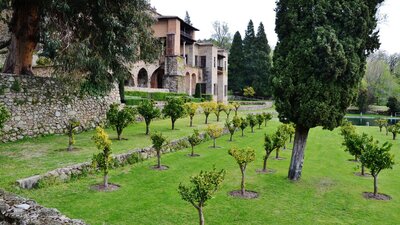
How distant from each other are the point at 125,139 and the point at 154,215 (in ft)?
27.6

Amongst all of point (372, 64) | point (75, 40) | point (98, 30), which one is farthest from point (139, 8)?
point (372, 64)

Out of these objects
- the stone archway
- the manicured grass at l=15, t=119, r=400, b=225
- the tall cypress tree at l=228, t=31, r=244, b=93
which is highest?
the tall cypress tree at l=228, t=31, r=244, b=93

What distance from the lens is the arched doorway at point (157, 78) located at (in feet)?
143

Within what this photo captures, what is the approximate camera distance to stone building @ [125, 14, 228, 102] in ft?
132

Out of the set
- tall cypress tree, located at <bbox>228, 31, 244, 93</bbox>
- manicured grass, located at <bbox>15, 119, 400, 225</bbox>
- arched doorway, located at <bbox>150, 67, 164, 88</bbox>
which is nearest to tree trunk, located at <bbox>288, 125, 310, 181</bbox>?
manicured grass, located at <bbox>15, 119, 400, 225</bbox>

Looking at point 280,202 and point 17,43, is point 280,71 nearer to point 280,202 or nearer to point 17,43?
point 280,202

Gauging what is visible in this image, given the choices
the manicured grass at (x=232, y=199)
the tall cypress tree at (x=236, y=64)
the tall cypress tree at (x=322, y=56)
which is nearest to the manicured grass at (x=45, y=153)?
the manicured grass at (x=232, y=199)

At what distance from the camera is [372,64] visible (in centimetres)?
6047

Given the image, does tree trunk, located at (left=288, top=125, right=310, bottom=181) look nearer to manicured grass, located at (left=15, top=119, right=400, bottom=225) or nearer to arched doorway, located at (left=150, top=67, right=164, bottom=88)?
manicured grass, located at (left=15, top=119, right=400, bottom=225)

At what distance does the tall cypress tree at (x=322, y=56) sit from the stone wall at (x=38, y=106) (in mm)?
9882

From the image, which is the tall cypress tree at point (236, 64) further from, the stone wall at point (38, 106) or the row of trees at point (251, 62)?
the stone wall at point (38, 106)

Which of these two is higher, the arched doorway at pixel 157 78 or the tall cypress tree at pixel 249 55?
the tall cypress tree at pixel 249 55

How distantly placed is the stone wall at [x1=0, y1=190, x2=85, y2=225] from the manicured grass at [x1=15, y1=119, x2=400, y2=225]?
1.90 meters

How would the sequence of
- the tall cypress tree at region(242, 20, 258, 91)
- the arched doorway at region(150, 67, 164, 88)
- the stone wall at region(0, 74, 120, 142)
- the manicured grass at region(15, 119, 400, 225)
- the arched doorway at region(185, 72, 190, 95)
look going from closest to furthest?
the manicured grass at region(15, 119, 400, 225)
the stone wall at region(0, 74, 120, 142)
the arched doorway at region(150, 67, 164, 88)
the arched doorway at region(185, 72, 190, 95)
the tall cypress tree at region(242, 20, 258, 91)
